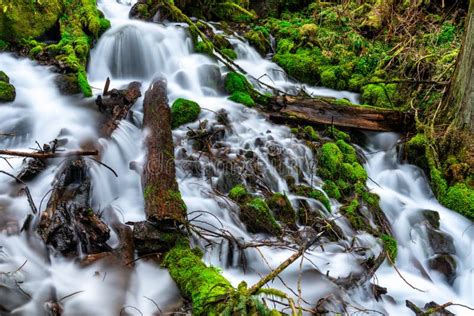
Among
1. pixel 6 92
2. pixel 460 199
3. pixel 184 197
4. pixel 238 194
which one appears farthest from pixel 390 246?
pixel 6 92

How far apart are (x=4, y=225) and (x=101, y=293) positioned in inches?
53.8

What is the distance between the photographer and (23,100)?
22.2 feet

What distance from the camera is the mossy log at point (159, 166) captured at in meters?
4.03

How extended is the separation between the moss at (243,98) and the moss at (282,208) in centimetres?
287

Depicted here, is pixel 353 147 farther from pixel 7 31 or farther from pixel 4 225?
pixel 7 31

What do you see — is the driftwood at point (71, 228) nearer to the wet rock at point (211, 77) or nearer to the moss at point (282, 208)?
the moss at point (282, 208)

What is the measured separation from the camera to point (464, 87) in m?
6.01

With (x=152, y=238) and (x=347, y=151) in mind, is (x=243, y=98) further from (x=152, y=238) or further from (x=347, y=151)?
(x=152, y=238)

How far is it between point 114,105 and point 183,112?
43.0 inches

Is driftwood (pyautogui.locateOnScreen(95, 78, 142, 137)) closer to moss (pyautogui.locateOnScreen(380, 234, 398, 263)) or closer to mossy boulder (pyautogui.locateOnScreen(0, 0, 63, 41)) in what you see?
mossy boulder (pyautogui.locateOnScreen(0, 0, 63, 41))

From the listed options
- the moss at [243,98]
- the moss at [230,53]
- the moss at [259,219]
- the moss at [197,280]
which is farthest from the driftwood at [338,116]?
the moss at [197,280]

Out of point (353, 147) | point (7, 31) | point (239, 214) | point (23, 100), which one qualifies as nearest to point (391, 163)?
point (353, 147)

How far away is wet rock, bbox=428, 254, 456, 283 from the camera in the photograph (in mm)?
5066

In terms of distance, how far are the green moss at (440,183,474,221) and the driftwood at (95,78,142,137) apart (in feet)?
16.0
